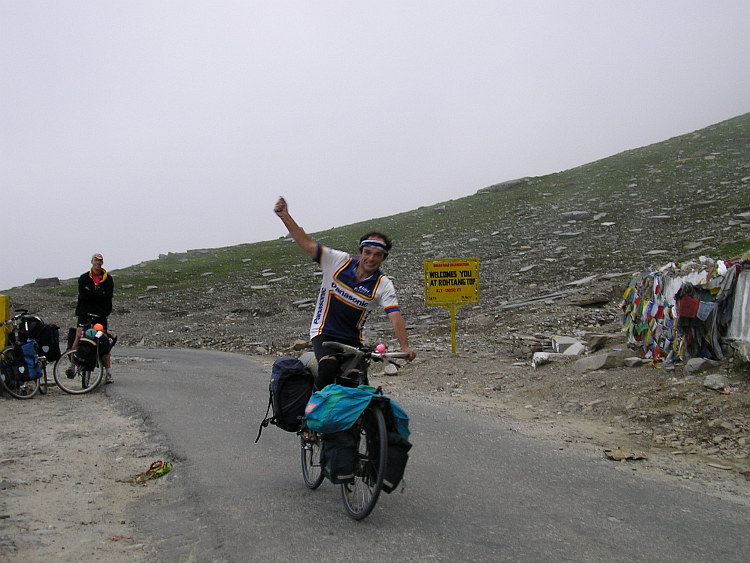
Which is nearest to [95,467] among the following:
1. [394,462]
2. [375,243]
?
[394,462]

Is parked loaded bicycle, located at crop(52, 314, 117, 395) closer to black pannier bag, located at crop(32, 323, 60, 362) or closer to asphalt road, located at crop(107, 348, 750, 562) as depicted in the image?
black pannier bag, located at crop(32, 323, 60, 362)

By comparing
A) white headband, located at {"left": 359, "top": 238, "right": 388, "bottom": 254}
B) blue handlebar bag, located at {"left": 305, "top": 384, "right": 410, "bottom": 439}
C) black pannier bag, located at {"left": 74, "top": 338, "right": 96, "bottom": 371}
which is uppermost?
white headband, located at {"left": 359, "top": 238, "right": 388, "bottom": 254}

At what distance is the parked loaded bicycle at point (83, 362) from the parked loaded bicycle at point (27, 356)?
19 cm

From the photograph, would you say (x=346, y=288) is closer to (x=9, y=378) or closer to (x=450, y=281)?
(x=9, y=378)

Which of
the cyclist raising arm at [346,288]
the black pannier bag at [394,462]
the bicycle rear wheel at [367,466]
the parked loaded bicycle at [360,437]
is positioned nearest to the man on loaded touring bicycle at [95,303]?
the cyclist raising arm at [346,288]

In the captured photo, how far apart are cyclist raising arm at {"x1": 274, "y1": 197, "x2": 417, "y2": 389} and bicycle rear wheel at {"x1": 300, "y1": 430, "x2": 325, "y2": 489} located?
0.64 m

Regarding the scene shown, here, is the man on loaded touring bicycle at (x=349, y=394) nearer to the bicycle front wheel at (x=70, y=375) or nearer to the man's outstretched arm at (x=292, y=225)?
the man's outstretched arm at (x=292, y=225)

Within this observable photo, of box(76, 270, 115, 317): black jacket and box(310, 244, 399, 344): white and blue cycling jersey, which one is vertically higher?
box(76, 270, 115, 317): black jacket

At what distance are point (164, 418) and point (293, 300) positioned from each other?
18.5 metres

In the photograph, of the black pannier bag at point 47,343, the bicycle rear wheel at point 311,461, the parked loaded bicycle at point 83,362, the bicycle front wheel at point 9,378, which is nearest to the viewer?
the bicycle rear wheel at point 311,461

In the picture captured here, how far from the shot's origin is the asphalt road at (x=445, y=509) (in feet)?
13.5

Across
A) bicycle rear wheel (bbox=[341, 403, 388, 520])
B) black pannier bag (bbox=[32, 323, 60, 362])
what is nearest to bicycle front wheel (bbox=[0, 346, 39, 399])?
black pannier bag (bbox=[32, 323, 60, 362])

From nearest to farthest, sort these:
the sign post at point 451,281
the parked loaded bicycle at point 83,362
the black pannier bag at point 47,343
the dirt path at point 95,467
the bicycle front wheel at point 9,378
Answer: the dirt path at point 95,467
the bicycle front wheel at point 9,378
the black pannier bag at point 47,343
the parked loaded bicycle at point 83,362
the sign post at point 451,281

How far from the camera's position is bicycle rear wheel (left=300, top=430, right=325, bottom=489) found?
5.24m
